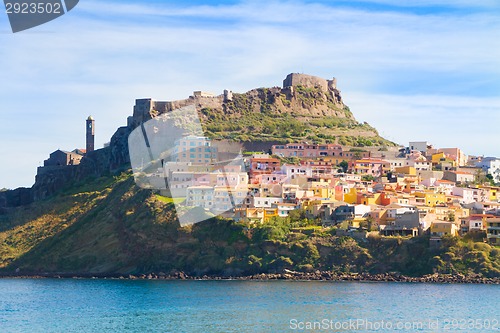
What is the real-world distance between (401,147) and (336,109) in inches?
330

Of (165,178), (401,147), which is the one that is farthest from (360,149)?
(165,178)

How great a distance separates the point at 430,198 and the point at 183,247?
18.1 metres

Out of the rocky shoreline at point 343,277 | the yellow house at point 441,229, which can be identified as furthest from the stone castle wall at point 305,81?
the yellow house at point 441,229

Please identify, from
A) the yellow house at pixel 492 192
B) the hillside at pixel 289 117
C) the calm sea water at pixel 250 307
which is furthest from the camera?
the hillside at pixel 289 117

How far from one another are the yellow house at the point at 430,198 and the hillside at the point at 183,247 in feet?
31.4

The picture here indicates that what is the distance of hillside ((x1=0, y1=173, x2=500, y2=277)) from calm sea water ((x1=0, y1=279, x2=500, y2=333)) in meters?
2.64

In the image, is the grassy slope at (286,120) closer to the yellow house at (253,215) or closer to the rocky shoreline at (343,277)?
the yellow house at (253,215)

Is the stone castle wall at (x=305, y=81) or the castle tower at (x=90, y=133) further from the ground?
the stone castle wall at (x=305, y=81)

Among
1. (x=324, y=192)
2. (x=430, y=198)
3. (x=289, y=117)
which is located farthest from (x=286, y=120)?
(x=430, y=198)

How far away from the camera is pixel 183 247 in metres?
68.4

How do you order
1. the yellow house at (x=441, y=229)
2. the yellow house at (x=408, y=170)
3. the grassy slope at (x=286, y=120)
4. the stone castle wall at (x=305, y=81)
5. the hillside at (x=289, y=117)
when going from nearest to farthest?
the yellow house at (x=441, y=229), the yellow house at (x=408, y=170), the grassy slope at (x=286, y=120), the hillside at (x=289, y=117), the stone castle wall at (x=305, y=81)

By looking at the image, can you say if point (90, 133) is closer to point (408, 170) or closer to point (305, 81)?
point (305, 81)

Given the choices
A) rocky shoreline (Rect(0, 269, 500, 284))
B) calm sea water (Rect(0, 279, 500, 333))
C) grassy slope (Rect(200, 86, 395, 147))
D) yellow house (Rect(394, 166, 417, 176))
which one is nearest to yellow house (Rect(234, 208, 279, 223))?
rocky shoreline (Rect(0, 269, 500, 284))

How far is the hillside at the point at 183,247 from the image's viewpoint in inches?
2504
